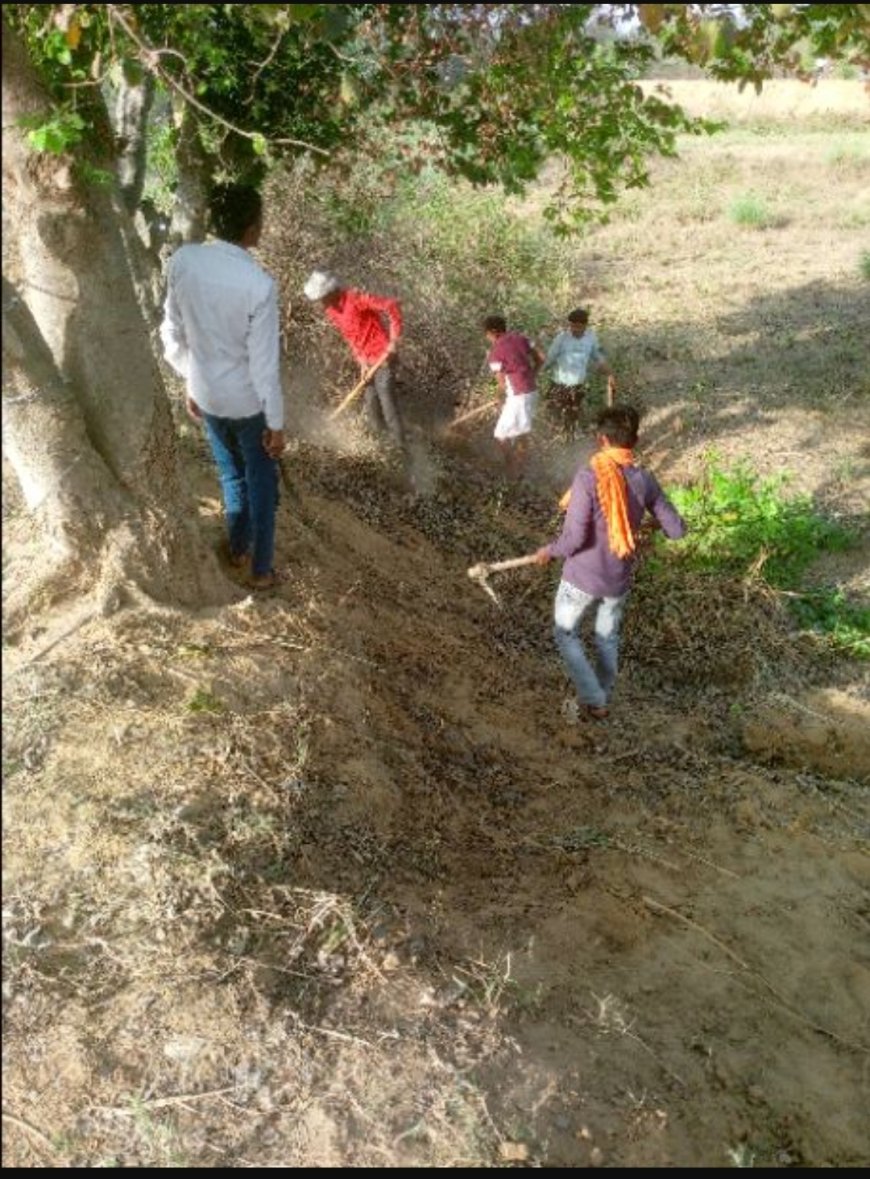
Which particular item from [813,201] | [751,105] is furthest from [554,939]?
[751,105]

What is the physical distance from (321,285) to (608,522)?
10.9ft

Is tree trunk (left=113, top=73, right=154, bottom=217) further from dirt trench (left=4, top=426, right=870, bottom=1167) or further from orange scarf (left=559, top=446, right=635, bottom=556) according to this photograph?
orange scarf (left=559, top=446, right=635, bottom=556)

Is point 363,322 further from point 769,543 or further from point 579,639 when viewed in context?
point 769,543

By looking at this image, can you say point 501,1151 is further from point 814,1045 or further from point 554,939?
point 814,1045

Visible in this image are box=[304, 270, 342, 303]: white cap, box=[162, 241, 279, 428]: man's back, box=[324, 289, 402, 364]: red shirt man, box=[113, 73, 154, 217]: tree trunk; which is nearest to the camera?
box=[162, 241, 279, 428]: man's back

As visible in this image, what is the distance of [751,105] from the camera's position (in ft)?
78.8

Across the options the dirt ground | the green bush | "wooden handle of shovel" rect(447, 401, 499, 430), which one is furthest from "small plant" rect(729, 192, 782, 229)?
the dirt ground

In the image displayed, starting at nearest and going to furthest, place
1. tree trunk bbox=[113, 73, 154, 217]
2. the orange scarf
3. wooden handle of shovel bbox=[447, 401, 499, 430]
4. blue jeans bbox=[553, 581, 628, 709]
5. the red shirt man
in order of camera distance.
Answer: the orange scarf
blue jeans bbox=[553, 581, 628, 709]
tree trunk bbox=[113, 73, 154, 217]
the red shirt man
wooden handle of shovel bbox=[447, 401, 499, 430]

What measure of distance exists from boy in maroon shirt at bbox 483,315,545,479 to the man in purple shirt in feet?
10.5

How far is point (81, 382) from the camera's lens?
11.4 feet

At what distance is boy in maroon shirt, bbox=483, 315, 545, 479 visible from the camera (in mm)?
7523

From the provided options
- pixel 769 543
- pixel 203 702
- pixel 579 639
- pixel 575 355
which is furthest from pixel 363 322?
pixel 203 702

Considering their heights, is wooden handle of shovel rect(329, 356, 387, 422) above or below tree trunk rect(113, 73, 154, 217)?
below

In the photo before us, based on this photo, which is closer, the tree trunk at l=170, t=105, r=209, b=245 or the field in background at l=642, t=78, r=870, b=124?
the tree trunk at l=170, t=105, r=209, b=245
